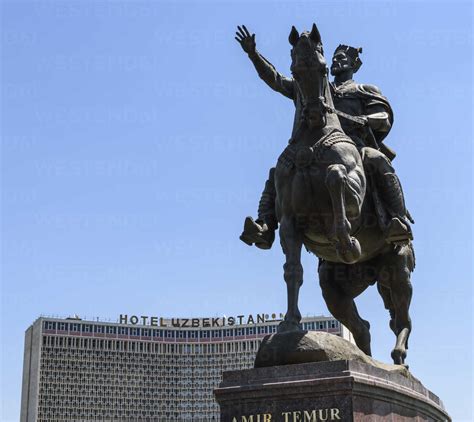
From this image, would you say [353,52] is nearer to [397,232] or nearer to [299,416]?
[397,232]

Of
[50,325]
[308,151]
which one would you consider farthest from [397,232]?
[50,325]

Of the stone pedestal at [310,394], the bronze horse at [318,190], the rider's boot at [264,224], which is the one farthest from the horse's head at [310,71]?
the stone pedestal at [310,394]

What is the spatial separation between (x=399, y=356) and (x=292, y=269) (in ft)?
9.28

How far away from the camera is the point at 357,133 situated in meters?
15.9

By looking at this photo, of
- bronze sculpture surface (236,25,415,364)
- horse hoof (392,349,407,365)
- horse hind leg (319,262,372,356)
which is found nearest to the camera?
bronze sculpture surface (236,25,415,364)

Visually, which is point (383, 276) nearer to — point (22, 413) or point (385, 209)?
point (385, 209)

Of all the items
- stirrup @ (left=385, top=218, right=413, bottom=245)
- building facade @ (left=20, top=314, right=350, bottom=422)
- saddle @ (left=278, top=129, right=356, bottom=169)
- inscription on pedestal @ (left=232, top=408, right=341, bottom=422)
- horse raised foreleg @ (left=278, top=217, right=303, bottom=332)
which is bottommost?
inscription on pedestal @ (left=232, top=408, right=341, bottom=422)

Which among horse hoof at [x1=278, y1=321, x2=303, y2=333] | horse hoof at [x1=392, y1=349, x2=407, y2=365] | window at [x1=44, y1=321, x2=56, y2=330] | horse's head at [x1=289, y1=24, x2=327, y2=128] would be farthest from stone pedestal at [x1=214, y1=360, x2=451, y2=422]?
window at [x1=44, y1=321, x2=56, y2=330]

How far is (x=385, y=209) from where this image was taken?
15031mm

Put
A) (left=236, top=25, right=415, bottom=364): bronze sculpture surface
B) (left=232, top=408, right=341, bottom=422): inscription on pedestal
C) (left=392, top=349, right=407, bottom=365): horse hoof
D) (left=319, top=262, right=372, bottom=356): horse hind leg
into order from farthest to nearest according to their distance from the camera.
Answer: (left=319, top=262, right=372, bottom=356): horse hind leg < (left=392, top=349, right=407, bottom=365): horse hoof < (left=236, top=25, right=415, bottom=364): bronze sculpture surface < (left=232, top=408, right=341, bottom=422): inscription on pedestal

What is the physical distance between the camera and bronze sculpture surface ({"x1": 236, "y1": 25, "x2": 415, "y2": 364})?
13.8 meters

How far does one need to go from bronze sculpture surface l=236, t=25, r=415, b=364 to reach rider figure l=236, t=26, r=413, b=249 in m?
0.02

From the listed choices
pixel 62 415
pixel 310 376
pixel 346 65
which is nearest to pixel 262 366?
pixel 310 376

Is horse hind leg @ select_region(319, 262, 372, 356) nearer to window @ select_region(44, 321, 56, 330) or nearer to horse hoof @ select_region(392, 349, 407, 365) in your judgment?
horse hoof @ select_region(392, 349, 407, 365)
